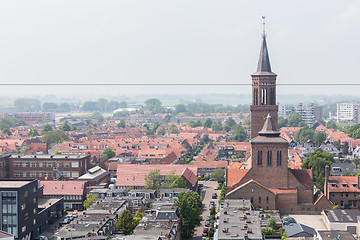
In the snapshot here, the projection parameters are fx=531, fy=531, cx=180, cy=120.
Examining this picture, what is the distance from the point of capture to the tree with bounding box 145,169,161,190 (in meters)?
70.6

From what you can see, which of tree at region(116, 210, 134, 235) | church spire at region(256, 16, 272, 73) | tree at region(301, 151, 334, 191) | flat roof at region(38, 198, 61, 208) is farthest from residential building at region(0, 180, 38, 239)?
tree at region(301, 151, 334, 191)

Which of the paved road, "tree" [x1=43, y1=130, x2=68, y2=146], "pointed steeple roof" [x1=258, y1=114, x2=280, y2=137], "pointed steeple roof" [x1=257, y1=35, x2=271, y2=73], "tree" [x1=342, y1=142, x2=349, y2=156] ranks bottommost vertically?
the paved road

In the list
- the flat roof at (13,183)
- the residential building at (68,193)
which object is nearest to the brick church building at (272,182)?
the residential building at (68,193)

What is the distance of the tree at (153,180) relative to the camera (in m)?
70.6

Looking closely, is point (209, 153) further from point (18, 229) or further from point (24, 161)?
point (18, 229)

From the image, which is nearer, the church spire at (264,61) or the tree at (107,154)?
the church spire at (264,61)

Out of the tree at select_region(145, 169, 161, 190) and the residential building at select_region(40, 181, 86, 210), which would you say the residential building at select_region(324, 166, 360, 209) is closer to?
the tree at select_region(145, 169, 161, 190)

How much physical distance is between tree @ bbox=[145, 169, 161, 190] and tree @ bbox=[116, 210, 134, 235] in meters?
18.8

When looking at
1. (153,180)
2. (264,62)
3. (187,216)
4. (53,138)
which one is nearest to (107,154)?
(153,180)

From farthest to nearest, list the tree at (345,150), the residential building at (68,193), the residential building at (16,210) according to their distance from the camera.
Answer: the tree at (345,150) < the residential building at (68,193) < the residential building at (16,210)

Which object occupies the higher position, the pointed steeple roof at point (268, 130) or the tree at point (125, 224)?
the pointed steeple roof at point (268, 130)

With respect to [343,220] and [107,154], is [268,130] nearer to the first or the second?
[343,220]

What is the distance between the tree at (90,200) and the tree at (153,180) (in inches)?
308

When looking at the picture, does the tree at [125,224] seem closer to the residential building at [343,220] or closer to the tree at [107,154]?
the residential building at [343,220]
